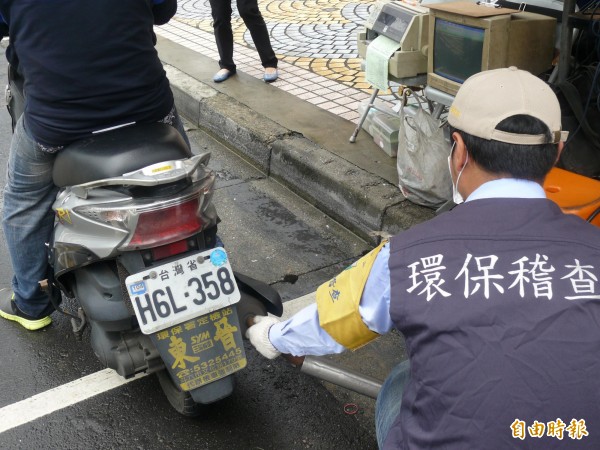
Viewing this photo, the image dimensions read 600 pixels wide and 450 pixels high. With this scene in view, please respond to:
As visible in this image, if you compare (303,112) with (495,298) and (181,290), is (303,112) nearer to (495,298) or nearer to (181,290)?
(181,290)

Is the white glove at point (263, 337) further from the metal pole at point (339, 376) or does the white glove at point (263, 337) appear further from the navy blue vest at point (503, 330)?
the navy blue vest at point (503, 330)

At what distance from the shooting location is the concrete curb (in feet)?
12.8

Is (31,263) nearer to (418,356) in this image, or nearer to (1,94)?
(418,356)

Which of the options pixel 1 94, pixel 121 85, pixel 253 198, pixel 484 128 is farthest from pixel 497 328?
pixel 1 94

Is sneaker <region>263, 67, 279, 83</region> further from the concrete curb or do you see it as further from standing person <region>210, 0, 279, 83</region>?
the concrete curb

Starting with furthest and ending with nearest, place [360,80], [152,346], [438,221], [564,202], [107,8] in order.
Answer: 1. [360,80]
2. [564,202]
3. [152,346]
4. [107,8]
5. [438,221]

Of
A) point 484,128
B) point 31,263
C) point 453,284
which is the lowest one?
point 31,263

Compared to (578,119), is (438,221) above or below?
above

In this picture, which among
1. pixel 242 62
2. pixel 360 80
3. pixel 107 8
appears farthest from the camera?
pixel 242 62

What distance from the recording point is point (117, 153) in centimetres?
233

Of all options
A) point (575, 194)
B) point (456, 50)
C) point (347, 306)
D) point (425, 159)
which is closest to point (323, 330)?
point (347, 306)

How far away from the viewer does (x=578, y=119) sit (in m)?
3.17

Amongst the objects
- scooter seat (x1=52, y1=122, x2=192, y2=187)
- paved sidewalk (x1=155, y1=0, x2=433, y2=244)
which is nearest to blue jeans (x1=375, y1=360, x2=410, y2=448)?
scooter seat (x1=52, y1=122, x2=192, y2=187)

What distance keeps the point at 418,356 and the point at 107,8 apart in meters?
1.62
